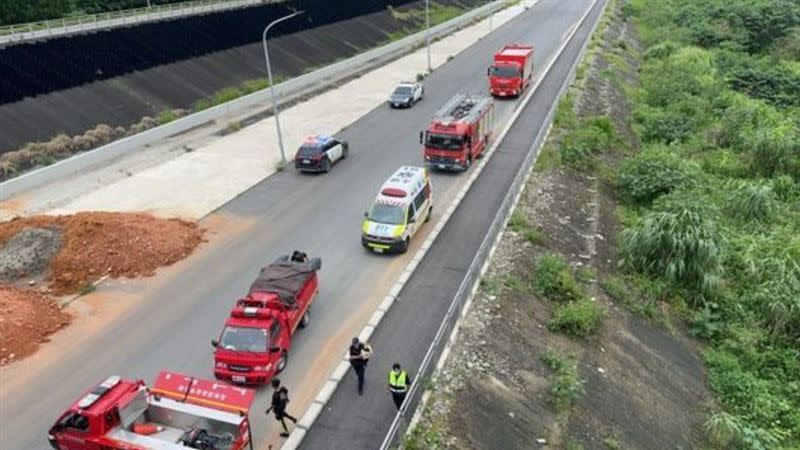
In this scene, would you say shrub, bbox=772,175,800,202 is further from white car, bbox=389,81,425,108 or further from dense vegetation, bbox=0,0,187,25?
dense vegetation, bbox=0,0,187,25

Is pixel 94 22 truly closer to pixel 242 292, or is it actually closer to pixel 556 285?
pixel 242 292

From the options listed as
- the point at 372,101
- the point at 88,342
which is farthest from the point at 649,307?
the point at 372,101

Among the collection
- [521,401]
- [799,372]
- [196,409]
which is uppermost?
[196,409]

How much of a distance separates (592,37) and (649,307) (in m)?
50.0

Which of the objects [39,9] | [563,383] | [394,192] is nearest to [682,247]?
[563,383]

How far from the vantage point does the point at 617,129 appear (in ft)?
137

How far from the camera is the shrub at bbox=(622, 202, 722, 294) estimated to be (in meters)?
24.0

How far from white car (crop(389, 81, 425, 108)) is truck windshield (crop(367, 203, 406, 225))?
22149 mm

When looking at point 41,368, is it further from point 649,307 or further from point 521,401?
point 649,307

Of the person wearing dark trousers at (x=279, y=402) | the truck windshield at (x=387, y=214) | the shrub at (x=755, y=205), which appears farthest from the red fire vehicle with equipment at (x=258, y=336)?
the shrub at (x=755, y=205)

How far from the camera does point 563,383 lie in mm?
18078

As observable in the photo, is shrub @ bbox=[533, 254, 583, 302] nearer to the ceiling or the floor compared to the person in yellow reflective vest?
nearer to the floor

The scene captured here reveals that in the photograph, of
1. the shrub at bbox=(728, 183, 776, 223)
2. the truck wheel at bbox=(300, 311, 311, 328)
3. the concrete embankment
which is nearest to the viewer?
the truck wheel at bbox=(300, 311, 311, 328)

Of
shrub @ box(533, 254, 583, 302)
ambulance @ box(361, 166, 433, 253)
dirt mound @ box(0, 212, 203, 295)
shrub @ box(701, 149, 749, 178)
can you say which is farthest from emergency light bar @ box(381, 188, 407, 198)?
shrub @ box(701, 149, 749, 178)
